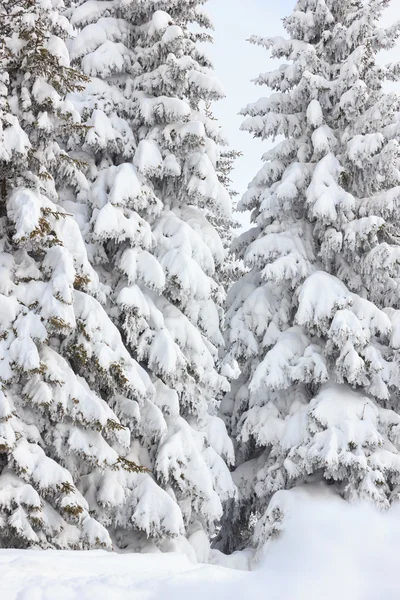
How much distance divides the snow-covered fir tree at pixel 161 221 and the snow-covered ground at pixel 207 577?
186 inches

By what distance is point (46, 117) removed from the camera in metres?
8.91

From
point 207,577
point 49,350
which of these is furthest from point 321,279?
point 207,577

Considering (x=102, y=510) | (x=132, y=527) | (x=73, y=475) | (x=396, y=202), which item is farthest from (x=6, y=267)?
(x=396, y=202)

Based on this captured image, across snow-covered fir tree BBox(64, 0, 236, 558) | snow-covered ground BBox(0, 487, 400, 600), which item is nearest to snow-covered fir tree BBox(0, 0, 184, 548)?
snow-covered fir tree BBox(64, 0, 236, 558)

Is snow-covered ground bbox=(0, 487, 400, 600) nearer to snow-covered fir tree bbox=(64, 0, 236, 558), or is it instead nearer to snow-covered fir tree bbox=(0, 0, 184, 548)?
snow-covered fir tree bbox=(0, 0, 184, 548)

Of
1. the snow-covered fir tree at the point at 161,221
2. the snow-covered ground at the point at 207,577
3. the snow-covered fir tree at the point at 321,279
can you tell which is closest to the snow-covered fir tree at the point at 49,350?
the snow-covered fir tree at the point at 161,221

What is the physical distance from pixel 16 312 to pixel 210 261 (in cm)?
455

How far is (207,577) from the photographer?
14.6ft

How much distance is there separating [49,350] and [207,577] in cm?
487

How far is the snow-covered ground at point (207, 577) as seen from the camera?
4.01 m

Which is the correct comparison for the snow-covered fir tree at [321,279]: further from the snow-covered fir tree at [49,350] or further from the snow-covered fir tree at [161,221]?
the snow-covered fir tree at [49,350]

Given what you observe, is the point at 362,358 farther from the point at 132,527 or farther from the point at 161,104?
the point at 161,104

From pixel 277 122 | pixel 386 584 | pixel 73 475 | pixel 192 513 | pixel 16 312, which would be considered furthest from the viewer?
pixel 277 122

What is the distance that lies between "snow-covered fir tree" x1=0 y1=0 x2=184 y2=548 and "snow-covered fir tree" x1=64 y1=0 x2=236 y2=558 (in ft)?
2.99
